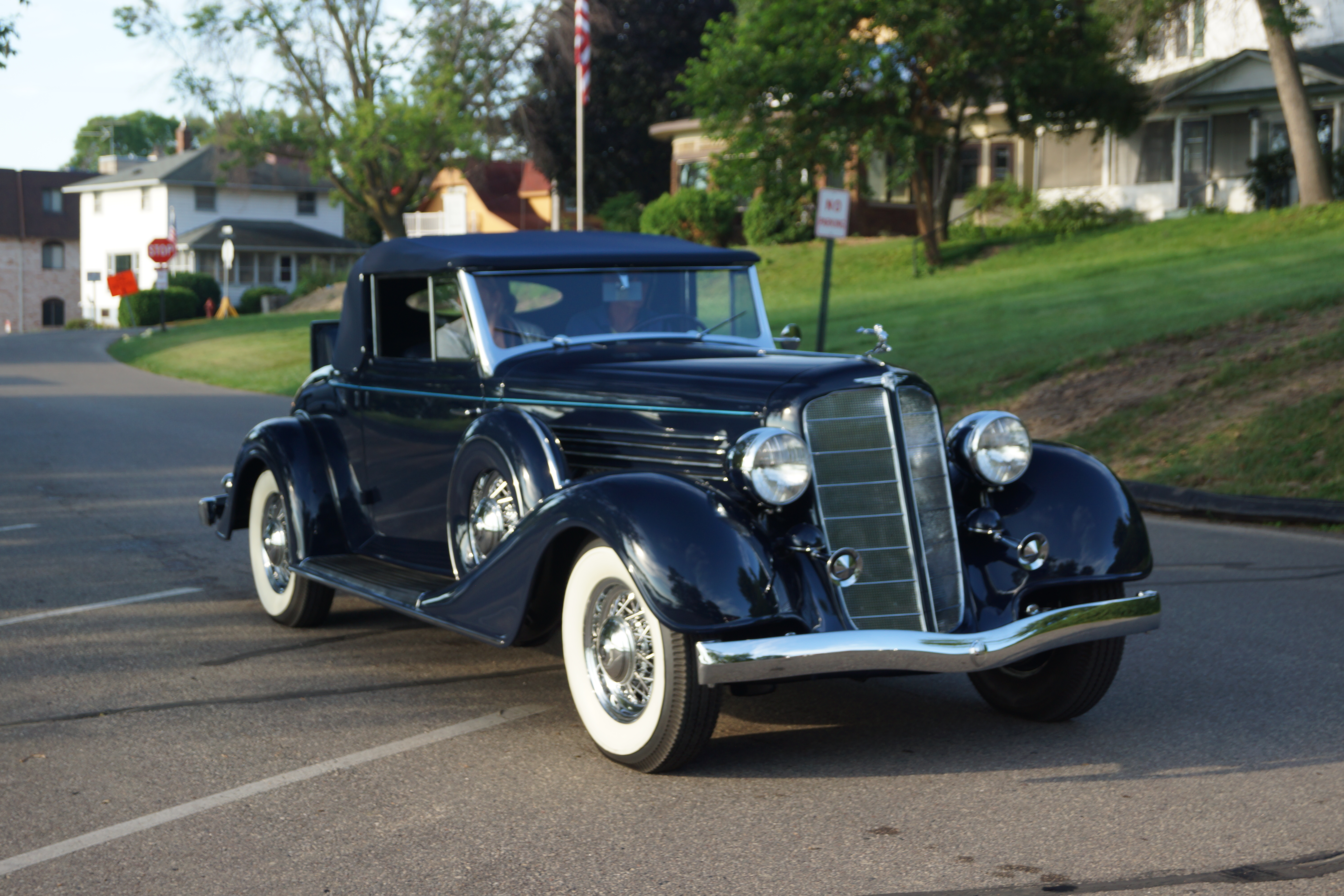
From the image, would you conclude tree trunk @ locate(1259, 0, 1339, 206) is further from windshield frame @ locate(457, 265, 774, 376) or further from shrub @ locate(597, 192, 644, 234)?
windshield frame @ locate(457, 265, 774, 376)

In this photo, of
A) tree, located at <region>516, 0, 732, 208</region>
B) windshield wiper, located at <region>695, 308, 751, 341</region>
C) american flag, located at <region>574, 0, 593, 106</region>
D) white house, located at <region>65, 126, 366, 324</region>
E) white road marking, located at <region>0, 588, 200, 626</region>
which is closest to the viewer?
windshield wiper, located at <region>695, 308, 751, 341</region>

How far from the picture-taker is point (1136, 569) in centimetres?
506

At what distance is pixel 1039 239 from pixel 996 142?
858cm

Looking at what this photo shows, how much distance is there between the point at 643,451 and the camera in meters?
5.18

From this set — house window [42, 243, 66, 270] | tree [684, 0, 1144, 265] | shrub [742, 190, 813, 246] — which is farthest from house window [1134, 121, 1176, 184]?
house window [42, 243, 66, 270]

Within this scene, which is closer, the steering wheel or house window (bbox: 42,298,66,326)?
the steering wheel

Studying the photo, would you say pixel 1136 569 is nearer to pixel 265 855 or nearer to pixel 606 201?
pixel 265 855

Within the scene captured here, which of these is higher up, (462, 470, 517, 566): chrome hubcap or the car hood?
the car hood

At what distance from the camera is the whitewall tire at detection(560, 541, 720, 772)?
173 inches

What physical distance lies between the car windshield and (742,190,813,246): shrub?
27.5 meters

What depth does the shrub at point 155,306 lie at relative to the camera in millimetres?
49250

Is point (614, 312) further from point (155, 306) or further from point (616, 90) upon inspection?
point (155, 306)

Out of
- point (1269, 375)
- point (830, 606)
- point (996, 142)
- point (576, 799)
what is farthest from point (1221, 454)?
point (996, 142)

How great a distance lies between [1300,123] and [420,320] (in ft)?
79.1
